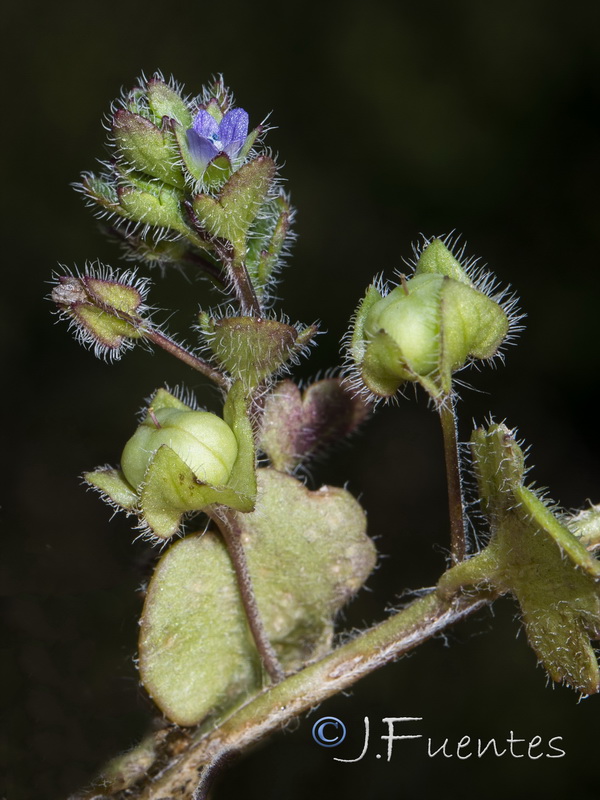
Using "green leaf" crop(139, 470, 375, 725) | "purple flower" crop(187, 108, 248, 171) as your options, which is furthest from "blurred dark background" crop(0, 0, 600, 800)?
"purple flower" crop(187, 108, 248, 171)

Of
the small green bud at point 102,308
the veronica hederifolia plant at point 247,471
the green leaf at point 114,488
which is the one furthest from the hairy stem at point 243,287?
the green leaf at point 114,488

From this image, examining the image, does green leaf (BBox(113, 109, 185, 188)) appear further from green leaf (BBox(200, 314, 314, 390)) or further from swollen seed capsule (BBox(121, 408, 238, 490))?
swollen seed capsule (BBox(121, 408, 238, 490))

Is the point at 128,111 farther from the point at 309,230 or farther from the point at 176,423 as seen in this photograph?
the point at 309,230

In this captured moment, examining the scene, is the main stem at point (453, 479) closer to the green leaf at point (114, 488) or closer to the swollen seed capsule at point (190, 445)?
the swollen seed capsule at point (190, 445)

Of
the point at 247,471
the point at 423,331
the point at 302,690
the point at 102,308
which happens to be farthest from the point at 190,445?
the point at 302,690

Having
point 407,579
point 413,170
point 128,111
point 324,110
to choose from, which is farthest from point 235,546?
point 324,110

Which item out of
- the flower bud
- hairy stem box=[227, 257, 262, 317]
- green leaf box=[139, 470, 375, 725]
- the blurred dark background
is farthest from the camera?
the blurred dark background
